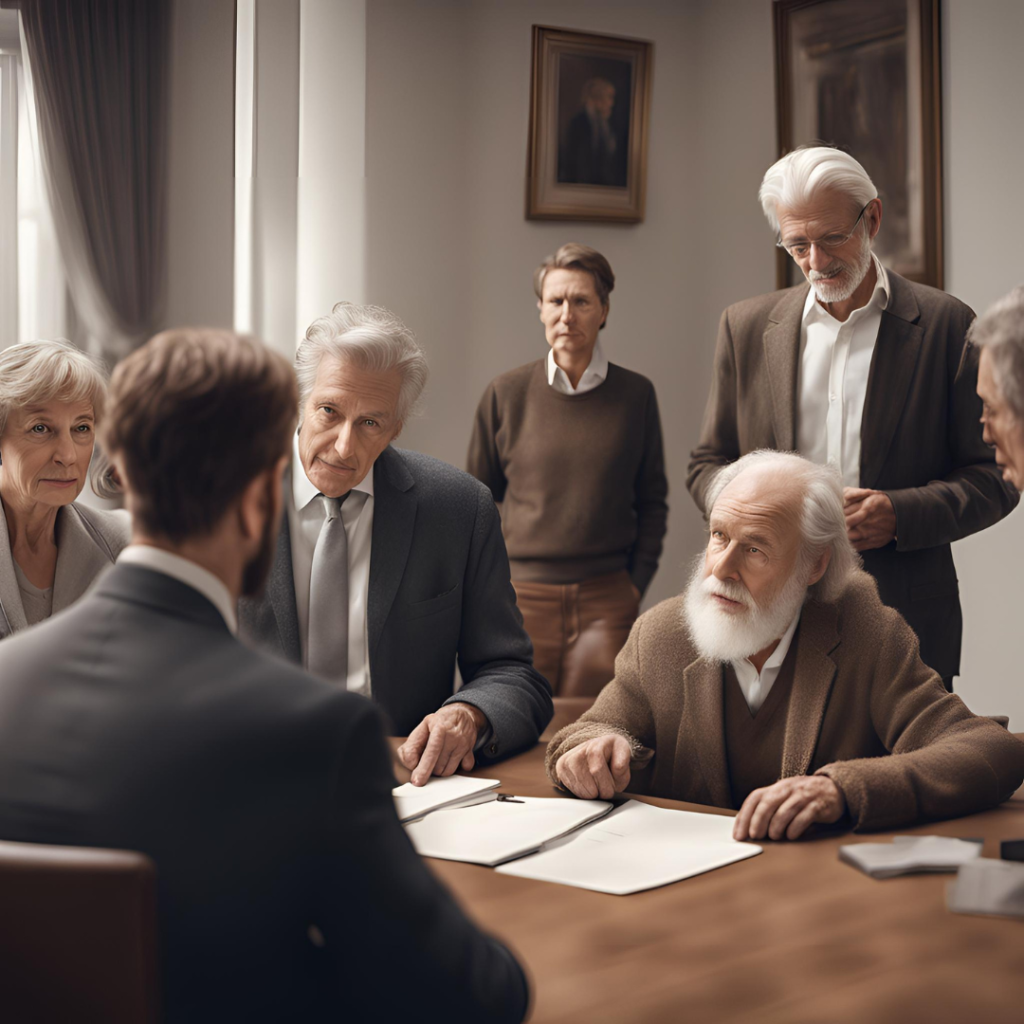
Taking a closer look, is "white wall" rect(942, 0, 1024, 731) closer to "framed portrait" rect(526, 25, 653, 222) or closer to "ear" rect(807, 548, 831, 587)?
"framed portrait" rect(526, 25, 653, 222)

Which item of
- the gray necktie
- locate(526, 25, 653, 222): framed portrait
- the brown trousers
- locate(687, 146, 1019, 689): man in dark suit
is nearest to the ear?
locate(687, 146, 1019, 689): man in dark suit

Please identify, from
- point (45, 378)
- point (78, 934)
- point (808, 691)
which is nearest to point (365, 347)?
point (45, 378)

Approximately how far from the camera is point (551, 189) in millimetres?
5078

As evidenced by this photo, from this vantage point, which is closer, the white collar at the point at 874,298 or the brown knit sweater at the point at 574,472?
the white collar at the point at 874,298

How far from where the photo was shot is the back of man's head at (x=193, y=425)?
1019 mm

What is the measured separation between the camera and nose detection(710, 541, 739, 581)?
218 centimetres

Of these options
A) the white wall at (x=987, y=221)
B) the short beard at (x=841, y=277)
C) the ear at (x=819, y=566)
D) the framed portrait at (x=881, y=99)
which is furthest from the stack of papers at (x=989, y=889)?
the framed portrait at (x=881, y=99)

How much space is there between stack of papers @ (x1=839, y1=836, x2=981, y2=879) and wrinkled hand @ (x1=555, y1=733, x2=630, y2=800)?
1.29 ft

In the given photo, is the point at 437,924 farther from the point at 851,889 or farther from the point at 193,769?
the point at 851,889

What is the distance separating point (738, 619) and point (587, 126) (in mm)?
3509

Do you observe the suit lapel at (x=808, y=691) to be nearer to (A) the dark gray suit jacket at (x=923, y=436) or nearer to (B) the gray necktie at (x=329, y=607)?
(A) the dark gray suit jacket at (x=923, y=436)

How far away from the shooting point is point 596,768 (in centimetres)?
193

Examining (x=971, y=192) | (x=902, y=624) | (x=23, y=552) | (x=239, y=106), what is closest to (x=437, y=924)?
(x=902, y=624)

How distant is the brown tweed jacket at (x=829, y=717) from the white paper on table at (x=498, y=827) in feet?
0.46
